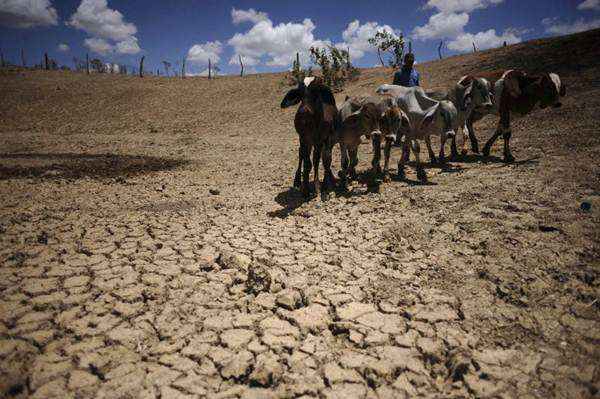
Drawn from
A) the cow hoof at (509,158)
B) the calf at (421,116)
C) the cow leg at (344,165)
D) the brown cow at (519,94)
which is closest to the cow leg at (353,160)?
the cow leg at (344,165)

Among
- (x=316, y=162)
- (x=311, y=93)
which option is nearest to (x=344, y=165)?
(x=316, y=162)

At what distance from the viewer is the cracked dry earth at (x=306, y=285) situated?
1.86 m

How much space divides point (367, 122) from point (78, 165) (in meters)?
6.66

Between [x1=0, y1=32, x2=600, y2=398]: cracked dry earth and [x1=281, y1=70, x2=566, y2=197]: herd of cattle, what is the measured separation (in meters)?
0.67

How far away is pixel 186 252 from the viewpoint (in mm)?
3277

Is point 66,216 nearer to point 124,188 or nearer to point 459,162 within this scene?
point 124,188

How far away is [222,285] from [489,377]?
2042mm

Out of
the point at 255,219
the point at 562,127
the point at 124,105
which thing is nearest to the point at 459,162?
the point at 562,127

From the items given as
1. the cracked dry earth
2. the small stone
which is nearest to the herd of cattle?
the cracked dry earth

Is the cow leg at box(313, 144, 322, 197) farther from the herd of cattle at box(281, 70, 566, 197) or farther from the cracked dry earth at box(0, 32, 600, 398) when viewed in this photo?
the cracked dry earth at box(0, 32, 600, 398)

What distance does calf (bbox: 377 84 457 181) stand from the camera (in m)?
5.15

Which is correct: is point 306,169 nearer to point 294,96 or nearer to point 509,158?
point 294,96

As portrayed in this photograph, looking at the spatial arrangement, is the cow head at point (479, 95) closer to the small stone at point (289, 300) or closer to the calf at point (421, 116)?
the calf at point (421, 116)

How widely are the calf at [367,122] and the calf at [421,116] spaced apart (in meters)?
0.53
